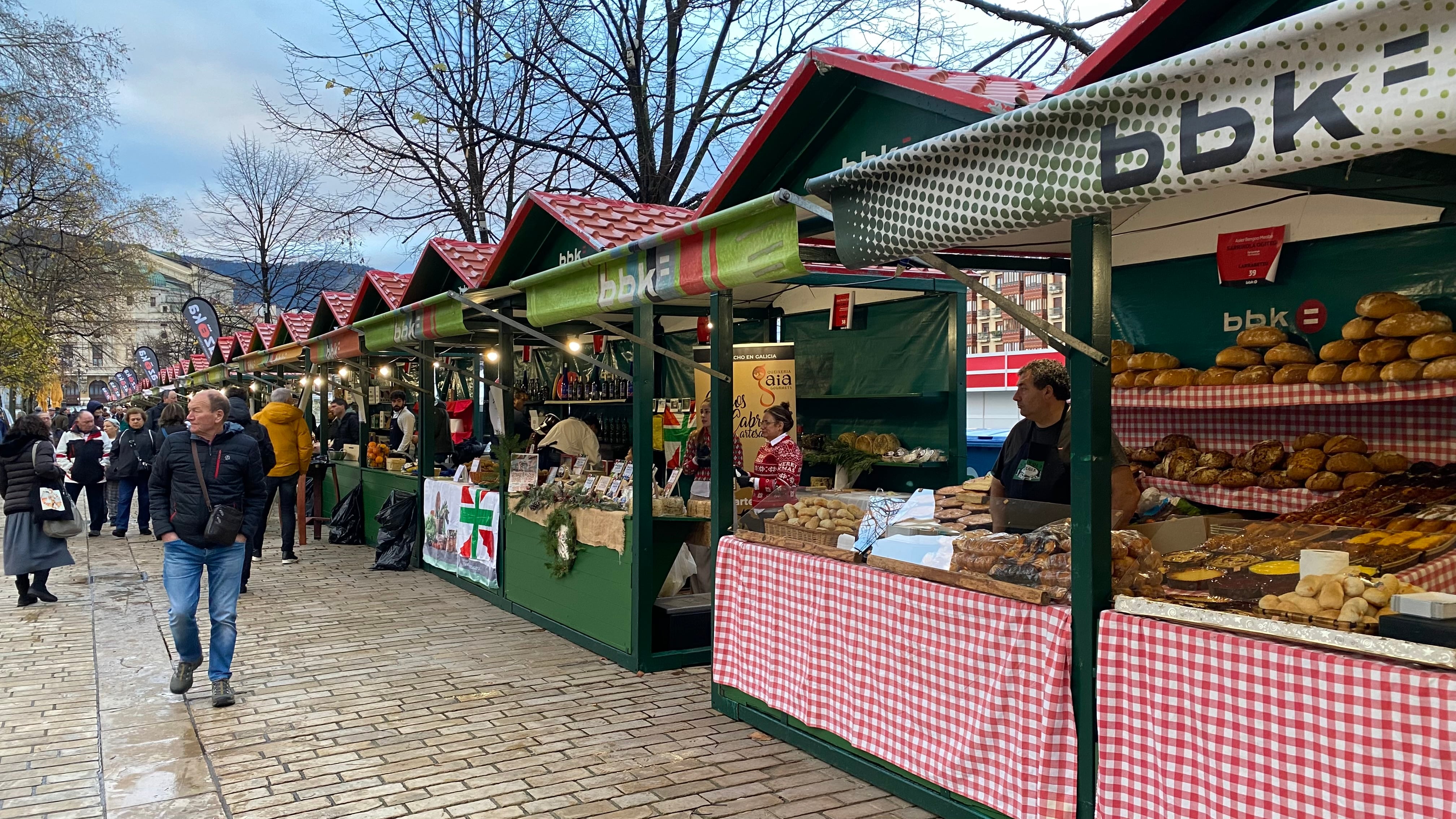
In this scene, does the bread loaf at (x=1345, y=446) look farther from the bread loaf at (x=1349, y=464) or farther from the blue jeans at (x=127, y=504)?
the blue jeans at (x=127, y=504)

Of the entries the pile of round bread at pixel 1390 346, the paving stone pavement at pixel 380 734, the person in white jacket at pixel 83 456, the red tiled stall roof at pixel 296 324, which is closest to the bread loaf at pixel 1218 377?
the pile of round bread at pixel 1390 346

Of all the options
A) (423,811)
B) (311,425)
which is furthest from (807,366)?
(311,425)

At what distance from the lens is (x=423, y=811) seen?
4.32 m

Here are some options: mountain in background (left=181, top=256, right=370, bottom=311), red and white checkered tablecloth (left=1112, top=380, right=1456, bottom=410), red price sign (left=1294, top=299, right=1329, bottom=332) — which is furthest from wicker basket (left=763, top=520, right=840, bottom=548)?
mountain in background (left=181, top=256, right=370, bottom=311)

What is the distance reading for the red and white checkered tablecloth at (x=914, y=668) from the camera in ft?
11.8

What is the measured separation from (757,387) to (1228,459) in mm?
4450

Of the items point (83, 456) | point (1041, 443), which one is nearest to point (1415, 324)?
point (1041, 443)

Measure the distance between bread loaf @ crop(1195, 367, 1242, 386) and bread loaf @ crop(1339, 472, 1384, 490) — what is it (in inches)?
31.9

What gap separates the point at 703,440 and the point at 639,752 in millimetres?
5251

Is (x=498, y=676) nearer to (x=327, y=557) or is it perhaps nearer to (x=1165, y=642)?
(x=1165, y=642)

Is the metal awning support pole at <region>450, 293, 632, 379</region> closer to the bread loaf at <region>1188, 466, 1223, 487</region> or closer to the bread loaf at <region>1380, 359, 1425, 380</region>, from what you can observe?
the bread loaf at <region>1188, 466, 1223, 487</region>

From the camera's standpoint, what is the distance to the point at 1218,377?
19.5 feet

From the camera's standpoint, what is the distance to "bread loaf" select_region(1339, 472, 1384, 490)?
17.4ft

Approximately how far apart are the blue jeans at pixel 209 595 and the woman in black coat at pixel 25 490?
3.86m
